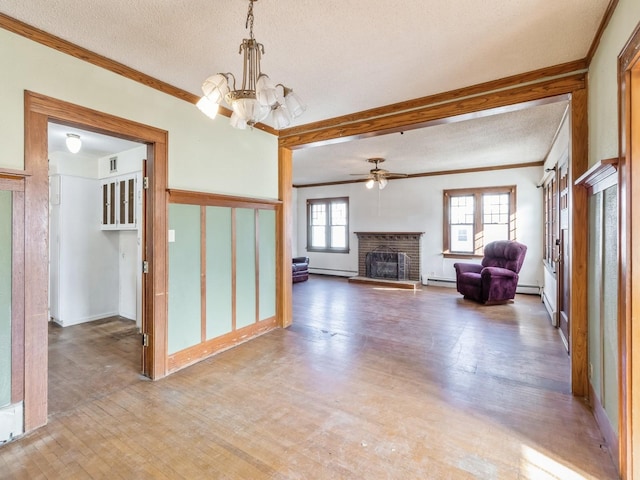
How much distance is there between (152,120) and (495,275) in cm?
563

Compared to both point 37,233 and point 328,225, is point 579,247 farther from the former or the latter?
point 328,225

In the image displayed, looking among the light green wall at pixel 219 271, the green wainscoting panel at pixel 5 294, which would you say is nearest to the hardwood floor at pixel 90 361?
the green wainscoting panel at pixel 5 294

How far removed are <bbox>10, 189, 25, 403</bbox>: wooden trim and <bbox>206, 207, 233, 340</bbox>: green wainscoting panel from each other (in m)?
1.52

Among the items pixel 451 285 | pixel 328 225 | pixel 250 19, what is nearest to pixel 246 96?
pixel 250 19

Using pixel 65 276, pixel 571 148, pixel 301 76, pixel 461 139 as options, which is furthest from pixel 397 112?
pixel 65 276

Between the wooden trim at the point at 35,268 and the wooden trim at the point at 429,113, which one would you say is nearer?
the wooden trim at the point at 35,268

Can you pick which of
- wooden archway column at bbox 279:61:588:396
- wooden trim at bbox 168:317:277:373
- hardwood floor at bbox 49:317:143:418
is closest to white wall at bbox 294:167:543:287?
wooden archway column at bbox 279:61:588:396

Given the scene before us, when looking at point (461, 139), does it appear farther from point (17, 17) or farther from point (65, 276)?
point (65, 276)

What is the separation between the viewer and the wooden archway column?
260 cm

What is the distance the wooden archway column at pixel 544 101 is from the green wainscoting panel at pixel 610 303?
45 cm

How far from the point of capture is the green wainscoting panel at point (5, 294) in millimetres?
2088

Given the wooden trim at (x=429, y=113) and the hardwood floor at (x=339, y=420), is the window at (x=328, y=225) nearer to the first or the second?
the wooden trim at (x=429, y=113)

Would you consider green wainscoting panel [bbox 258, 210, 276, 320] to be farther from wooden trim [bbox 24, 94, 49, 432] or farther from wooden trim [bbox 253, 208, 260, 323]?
wooden trim [bbox 24, 94, 49, 432]

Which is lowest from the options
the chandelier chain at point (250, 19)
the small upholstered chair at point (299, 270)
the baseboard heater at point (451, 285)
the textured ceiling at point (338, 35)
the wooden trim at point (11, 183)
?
the baseboard heater at point (451, 285)
